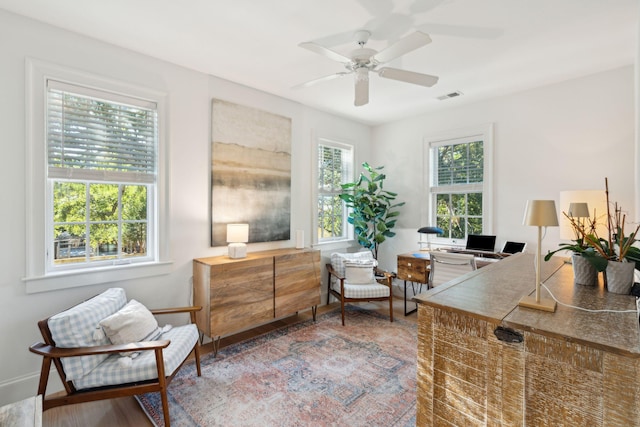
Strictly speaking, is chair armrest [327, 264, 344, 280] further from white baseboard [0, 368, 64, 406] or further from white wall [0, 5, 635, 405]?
white baseboard [0, 368, 64, 406]

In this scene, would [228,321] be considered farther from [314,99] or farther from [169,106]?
[314,99]

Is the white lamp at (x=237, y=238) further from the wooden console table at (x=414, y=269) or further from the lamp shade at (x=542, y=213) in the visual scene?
the lamp shade at (x=542, y=213)

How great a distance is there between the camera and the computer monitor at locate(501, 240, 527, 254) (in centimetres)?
346

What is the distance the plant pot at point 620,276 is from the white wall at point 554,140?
1721 mm

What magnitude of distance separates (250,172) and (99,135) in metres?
1.41

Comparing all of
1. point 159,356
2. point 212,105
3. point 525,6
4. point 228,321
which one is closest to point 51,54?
point 212,105

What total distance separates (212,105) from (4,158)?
166 centimetres

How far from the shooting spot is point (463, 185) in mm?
4090

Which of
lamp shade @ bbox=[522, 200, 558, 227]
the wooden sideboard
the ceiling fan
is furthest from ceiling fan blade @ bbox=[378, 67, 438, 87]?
the wooden sideboard

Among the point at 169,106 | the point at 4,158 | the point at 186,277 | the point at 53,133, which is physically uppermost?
the point at 169,106

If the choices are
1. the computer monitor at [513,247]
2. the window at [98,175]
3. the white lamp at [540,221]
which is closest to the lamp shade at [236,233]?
the window at [98,175]

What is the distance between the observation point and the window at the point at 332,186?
4.40m

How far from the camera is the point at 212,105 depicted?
10.3 ft

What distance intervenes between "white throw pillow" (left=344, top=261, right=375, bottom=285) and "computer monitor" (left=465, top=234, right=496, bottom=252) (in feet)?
4.14
